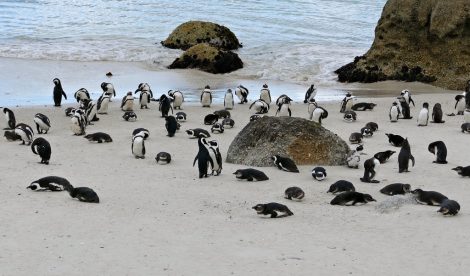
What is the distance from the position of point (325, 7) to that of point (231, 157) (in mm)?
35212

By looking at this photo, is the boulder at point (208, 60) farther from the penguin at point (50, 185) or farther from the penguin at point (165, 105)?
the penguin at point (50, 185)

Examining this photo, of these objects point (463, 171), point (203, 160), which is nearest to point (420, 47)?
point (463, 171)

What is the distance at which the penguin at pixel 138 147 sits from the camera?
12.9 metres

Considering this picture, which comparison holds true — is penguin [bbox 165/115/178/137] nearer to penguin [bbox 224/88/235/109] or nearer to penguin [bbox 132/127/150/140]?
penguin [bbox 132/127/150/140]

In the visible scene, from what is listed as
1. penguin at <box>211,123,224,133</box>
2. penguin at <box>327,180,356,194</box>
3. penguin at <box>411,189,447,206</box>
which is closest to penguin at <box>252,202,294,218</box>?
penguin at <box>327,180,356,194</box>

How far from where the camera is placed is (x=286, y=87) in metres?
23.3

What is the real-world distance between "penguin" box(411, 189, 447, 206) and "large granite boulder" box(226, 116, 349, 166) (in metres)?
2.77

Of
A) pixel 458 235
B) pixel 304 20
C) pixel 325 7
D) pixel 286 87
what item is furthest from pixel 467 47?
pixel 325 7

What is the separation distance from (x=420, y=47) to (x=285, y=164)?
1308 centimetres

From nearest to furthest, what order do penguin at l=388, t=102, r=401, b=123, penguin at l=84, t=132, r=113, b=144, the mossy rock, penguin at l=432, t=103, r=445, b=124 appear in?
1. penguin at l=84, t=132, r=113, b=144
2. penguin at l=432, t=103, r=445, b=124
3. penguin at l=388, t=102, r=401, b=123
4. the mossy rock

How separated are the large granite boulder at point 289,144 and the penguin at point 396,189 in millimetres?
2072

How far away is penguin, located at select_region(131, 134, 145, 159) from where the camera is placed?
1293 cm

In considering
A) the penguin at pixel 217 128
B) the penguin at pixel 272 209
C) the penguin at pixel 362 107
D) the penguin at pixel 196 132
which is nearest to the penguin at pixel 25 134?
the penguin at pixel 196 132

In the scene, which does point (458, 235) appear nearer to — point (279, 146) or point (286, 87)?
point (279, 146)
